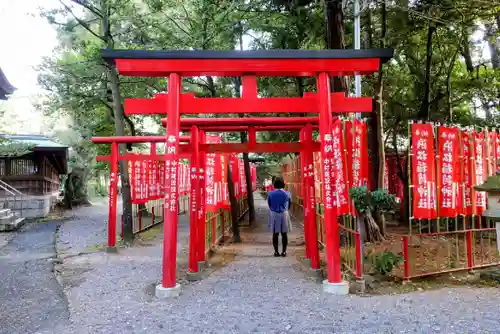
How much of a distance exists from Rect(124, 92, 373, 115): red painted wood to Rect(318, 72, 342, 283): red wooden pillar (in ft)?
0.70

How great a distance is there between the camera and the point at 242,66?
689 cm

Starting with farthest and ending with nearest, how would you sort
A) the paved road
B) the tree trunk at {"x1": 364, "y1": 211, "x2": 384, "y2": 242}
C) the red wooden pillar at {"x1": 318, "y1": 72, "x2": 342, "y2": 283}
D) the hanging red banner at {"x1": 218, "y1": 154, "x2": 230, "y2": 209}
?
the hanging red banner at {"x1": 218, "y1": 154, "x2": 230, "y2": 209}
the tree trunk at {"x1": 364, "y1": 211, "x2": 384, "y2": 242}
the red wooden pillar at {"x1": 318, "y1": 72, "x2": 342, "y2": 283}
the paved road

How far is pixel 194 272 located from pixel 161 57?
423 cm

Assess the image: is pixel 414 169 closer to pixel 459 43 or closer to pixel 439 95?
pixel 459 43

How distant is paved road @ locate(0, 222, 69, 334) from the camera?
5695 millimetres

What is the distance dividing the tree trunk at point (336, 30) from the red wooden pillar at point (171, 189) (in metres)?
5.42

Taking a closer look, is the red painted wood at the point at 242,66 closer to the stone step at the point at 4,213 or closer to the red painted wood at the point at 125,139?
the red painted wood at the point at 125,139

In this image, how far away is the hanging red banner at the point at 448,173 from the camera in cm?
831

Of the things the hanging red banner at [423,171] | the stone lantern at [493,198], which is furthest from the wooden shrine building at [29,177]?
the stone lantern at [493,198]

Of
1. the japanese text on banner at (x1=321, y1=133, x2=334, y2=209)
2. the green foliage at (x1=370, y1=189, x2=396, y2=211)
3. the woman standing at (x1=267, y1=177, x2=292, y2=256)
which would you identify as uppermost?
the japanese text on banner at (x1=321, y1=133, x2=334, y2=209)

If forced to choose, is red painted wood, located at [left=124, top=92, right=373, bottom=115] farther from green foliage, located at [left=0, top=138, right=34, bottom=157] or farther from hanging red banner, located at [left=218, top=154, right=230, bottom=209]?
green foliage, located at [left=0, top=138, right=34, bottom=157]

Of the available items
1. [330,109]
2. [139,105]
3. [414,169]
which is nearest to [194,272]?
[139,105]

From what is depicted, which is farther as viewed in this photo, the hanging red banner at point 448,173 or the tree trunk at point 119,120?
the tree trunk at point 119,120

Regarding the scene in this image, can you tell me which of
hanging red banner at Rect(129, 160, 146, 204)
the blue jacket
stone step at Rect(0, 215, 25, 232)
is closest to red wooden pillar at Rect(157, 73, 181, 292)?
the blue jacket
